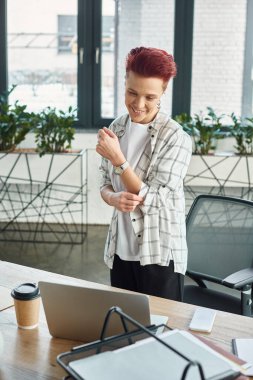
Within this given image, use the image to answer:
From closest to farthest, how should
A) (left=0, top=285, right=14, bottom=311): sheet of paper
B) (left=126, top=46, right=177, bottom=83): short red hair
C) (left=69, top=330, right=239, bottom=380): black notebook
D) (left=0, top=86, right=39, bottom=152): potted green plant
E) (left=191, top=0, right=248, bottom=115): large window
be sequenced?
1. (left=69, top=330, right=239, bottom=380): black notebook
2. (left=0, top=285, right=14, bottom=311): sheet of paper
3. (left=126, top=46, right=177, bottom=83): short red hair
4. (left=0, top=86, right=39, bottom=152): potted green plant
5. (left=191, top=0, right=248, bottom=115): large window

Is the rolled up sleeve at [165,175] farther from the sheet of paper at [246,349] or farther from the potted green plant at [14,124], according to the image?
the potted green plant at [14,124]

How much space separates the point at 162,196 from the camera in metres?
2.11

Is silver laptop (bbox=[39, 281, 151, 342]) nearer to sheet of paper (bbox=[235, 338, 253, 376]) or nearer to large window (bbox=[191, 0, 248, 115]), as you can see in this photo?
sheet of paper (bbox=[235, 338, 253, 376])

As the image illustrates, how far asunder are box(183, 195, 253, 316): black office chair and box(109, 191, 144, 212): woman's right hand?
60 centimetres

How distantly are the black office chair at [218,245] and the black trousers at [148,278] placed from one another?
11.5 inches

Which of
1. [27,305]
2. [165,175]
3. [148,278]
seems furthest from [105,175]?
[27,305]

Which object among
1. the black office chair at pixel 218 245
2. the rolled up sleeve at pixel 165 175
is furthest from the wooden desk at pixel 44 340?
the black office chair at pixel 218 245

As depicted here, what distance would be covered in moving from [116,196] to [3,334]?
2.18ft

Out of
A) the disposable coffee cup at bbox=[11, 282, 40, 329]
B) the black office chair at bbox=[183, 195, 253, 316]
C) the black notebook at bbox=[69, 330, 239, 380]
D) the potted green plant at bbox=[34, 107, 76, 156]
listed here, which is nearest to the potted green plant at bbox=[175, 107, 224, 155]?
the potted green plant at bbox=[34, 107, 76, 156]

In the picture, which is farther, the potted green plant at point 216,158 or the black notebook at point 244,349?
the potted green plant at point 216,158

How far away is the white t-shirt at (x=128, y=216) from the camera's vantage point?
2201 millimetres

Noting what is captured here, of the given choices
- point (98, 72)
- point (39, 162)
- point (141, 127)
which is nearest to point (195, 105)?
point (98, 72)

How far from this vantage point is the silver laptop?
1.49 meters

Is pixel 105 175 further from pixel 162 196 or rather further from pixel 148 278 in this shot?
pixel 148 278
